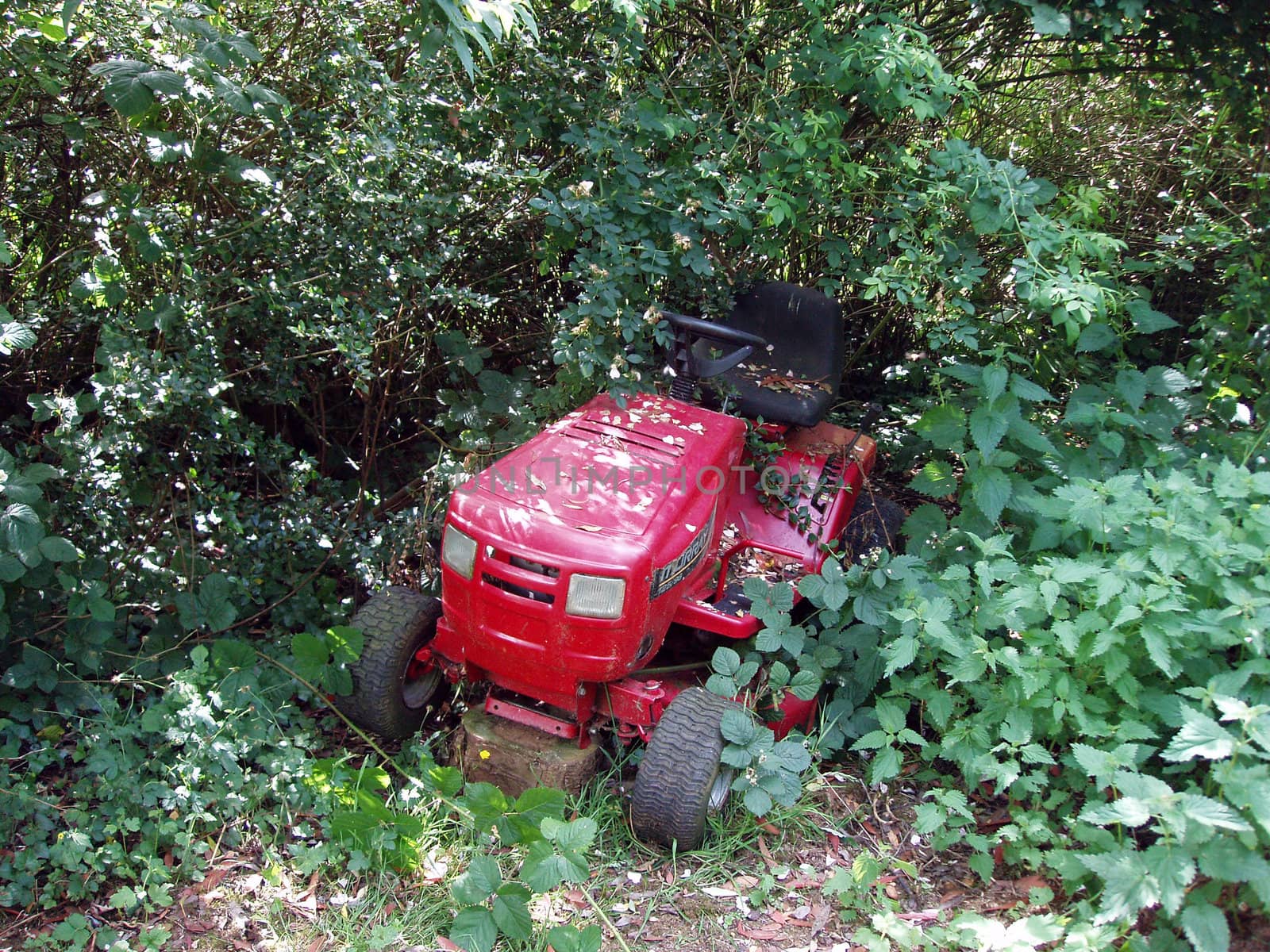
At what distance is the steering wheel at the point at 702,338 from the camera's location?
3.36m

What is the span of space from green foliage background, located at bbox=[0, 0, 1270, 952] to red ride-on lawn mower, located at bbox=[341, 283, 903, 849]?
20 centimetres

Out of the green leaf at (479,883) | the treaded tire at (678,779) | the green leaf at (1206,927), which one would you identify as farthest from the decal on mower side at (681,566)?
the green leaf at (1206,927)

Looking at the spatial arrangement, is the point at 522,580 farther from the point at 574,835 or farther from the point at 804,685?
the point at 804,685

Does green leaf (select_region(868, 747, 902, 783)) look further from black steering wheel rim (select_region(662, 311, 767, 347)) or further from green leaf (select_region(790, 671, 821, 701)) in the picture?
black steering wheel rim (select_region(662, 311, 767, 347))

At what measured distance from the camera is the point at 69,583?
3.09 m

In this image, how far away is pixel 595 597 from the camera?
273cm

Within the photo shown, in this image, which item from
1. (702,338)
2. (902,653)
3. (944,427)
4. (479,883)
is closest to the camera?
(479,883)

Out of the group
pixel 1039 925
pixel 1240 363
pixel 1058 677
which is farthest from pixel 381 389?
pixel 1240 363

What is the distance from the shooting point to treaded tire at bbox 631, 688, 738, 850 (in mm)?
2789

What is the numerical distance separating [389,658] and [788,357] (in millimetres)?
1985

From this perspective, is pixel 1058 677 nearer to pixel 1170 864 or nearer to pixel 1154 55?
pixel 1170 864

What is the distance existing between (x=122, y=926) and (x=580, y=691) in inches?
52.7

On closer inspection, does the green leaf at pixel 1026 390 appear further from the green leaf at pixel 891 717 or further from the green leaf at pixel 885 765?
the green leaf at pixel 885 765

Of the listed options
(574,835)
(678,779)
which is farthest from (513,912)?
(678,779)
